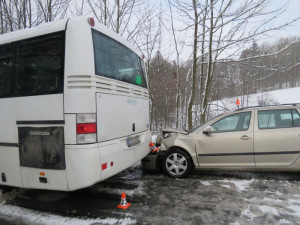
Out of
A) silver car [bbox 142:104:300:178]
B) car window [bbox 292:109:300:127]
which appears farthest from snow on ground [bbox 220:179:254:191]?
car window [bbox 292:109:300:127]

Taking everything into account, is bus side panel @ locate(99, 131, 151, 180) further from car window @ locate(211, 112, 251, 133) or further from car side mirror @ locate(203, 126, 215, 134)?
car window @ locate(211, 112, 251, 133)

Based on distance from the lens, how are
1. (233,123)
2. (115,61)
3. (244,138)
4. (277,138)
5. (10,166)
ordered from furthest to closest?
(233,123)
(244,138)
(277,138)
(115,61)
(10,166)

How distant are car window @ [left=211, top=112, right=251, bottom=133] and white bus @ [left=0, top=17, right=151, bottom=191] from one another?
230 cm

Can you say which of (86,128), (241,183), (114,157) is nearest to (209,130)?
(241,183)

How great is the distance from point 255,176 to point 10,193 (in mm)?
4891

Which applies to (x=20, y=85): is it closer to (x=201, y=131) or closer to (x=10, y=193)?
(x=10, y=193)

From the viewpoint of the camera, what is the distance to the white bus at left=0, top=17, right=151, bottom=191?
2604mm

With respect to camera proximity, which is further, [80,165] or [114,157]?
[114,157]

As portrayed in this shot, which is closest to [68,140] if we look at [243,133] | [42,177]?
[42,177]

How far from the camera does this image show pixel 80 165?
2572 millimetres

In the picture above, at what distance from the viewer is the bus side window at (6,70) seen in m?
3.01

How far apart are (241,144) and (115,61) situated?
3.01 meters

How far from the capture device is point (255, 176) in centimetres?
424

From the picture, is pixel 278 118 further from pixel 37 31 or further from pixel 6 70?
pixel 6 70
